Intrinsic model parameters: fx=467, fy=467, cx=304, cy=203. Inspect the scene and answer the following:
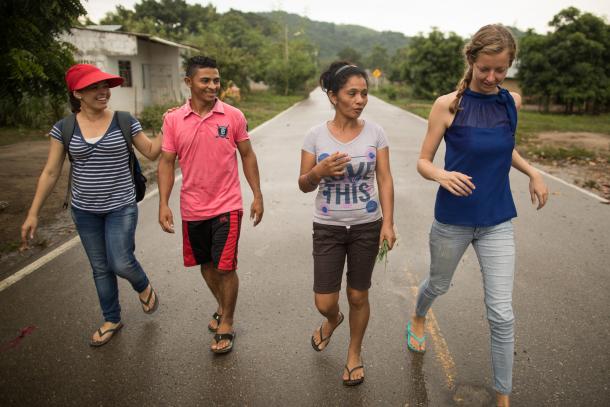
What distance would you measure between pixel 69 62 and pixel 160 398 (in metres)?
5.20

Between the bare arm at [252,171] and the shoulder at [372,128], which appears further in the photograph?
the bare arm at [252,171]

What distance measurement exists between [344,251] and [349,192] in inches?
15.1

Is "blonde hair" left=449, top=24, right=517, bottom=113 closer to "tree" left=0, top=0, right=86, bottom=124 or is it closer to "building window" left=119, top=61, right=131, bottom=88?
"tree" left=0, top=0, right=86, bottom=124

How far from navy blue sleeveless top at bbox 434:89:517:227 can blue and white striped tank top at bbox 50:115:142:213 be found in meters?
2.26

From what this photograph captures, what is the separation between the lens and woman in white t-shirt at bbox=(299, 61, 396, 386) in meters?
2.78

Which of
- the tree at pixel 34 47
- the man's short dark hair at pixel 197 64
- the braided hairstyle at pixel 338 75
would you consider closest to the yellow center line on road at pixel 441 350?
the braided hairstyle at pixel 338 75

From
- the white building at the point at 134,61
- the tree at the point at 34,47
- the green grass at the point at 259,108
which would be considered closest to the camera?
the tree at the point at 34,47

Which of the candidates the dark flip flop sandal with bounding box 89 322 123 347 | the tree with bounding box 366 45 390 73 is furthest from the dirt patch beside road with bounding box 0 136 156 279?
the tree with bounding box 366 45 390 73

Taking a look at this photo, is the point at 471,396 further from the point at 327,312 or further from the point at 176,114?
the point at 176,114

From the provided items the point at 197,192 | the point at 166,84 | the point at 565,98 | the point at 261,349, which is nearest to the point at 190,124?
the point at 197,192

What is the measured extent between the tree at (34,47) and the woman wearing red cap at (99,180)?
282 centimetres

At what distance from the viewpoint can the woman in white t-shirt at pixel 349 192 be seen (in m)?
2.78

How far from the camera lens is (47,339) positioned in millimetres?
3562

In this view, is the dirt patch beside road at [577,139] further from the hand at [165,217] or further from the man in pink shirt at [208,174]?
the hand at [165,217]
